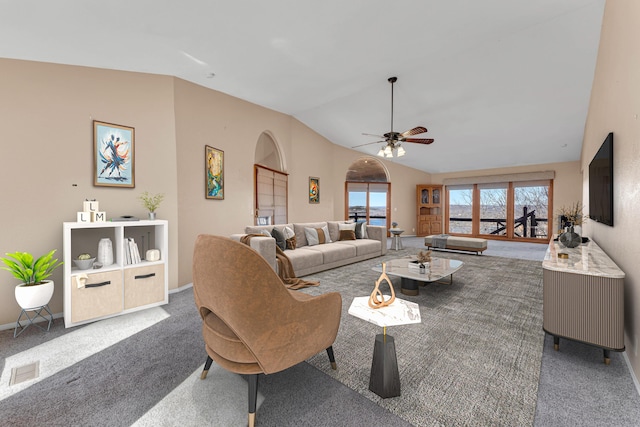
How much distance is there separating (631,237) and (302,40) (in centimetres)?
344

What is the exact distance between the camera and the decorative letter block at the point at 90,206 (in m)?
2.83

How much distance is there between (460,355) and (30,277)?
3.87 m

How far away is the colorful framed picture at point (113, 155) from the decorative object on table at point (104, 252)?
0.66 m

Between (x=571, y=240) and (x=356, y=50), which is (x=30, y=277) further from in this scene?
(x=571, y=240)

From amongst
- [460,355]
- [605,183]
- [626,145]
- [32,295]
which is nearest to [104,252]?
[32,295]

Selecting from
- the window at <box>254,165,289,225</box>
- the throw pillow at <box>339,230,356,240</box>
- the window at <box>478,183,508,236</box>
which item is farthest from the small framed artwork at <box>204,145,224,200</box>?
the window at <box>478,183,508,236</box>

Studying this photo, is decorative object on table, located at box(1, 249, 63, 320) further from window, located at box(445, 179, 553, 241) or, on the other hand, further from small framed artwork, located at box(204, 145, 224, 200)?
window, located at box(445, 179, 553, 241)

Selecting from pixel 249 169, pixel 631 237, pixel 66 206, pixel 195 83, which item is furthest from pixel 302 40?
pixel 631 237

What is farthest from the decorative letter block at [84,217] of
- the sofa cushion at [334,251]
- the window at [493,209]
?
the window at [493,209]

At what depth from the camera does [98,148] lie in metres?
3.03

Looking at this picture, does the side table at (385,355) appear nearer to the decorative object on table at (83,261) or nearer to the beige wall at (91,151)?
the decorative object on table at (83,261)

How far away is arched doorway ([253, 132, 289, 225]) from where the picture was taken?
5.32 metres

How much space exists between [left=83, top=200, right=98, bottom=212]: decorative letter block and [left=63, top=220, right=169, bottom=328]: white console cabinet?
20cm

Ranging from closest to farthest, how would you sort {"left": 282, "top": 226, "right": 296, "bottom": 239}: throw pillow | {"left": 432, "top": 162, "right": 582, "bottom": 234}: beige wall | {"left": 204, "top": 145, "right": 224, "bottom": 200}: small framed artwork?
{"left": 204, "top": 145, "right": 224, "bottom": 200}: small framed artwork, {"left": 282, "top": 226, "right": 296, "bottom": 239}: throw pillow, {"left": 432, "top": 162, "right": 582, "bottom": 234}: beige wall
